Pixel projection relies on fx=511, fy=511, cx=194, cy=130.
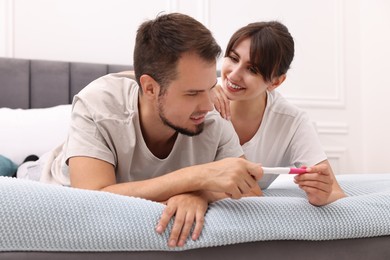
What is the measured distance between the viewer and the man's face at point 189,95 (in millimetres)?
1323

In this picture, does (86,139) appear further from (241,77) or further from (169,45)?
(241,77)

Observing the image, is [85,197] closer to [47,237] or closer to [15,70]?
[47,237]

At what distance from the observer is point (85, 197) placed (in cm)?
100

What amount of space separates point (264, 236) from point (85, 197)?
1.20 ft

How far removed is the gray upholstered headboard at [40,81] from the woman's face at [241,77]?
4.29 ft

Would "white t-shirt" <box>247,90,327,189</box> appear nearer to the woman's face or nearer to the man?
the woman's face

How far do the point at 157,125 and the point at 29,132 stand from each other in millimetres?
1183

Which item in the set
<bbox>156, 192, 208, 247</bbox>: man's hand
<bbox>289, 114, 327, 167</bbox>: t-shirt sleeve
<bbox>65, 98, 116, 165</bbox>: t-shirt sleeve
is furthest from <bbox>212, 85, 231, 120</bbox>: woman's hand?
<bbox>156, 192, 208, 247</bbox>: man's hand

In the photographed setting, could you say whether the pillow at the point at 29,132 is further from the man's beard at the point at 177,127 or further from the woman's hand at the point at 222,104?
the man's beard at the point at 177,127

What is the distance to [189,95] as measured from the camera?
4.39 feet

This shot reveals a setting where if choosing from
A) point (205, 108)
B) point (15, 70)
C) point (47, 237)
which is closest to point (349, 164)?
point (15, 70)

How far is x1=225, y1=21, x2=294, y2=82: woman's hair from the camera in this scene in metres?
1.72

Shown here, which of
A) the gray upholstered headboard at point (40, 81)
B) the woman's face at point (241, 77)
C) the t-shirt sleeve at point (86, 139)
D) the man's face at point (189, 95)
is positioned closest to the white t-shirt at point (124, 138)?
the t-shirt sleeve at point (86, 139)

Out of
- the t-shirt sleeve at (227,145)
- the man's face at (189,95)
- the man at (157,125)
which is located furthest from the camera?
the t-shirt sleeve at (227,145)
